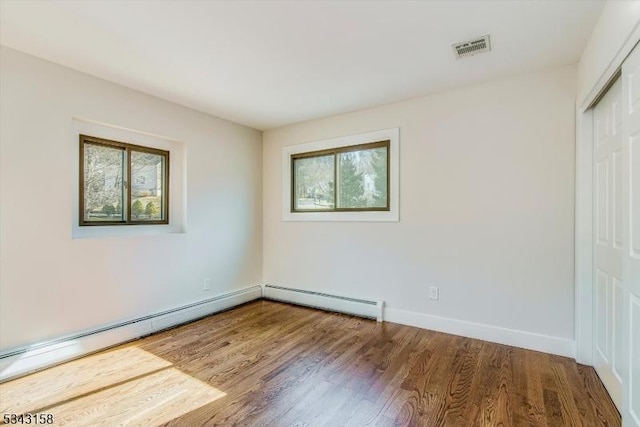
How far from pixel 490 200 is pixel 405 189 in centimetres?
82

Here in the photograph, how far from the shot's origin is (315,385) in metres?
2.13

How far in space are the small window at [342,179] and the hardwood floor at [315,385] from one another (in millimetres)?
1542

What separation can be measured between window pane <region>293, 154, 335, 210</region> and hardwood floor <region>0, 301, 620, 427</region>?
1.73 m

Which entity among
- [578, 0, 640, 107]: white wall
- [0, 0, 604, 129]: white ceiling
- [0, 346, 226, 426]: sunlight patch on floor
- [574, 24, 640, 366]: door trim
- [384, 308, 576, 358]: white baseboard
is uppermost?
[0, 0, 604, 129]: white ceiling

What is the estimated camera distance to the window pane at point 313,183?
3.97 metres

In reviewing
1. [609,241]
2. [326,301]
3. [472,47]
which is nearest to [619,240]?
[609,241]

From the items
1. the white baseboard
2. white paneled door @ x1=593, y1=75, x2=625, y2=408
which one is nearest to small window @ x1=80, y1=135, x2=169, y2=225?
the white baseboard

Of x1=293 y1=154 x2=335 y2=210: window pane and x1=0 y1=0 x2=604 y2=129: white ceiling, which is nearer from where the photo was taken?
x1=0 y1=0 x2=604 y2=129: white ceiling

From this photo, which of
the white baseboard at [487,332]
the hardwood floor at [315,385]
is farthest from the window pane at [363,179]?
the hardwood floor at [315,385]

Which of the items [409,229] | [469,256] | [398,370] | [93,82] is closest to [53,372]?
[93,82]

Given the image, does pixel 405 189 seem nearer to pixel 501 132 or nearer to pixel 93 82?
pixel 501 132

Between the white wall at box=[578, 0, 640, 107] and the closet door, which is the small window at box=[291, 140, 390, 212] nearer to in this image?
the white wall at box=[578, 0, 640, 107]

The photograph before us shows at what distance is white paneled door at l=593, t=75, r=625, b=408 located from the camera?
6.06ft

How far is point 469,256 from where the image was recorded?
116 inches
